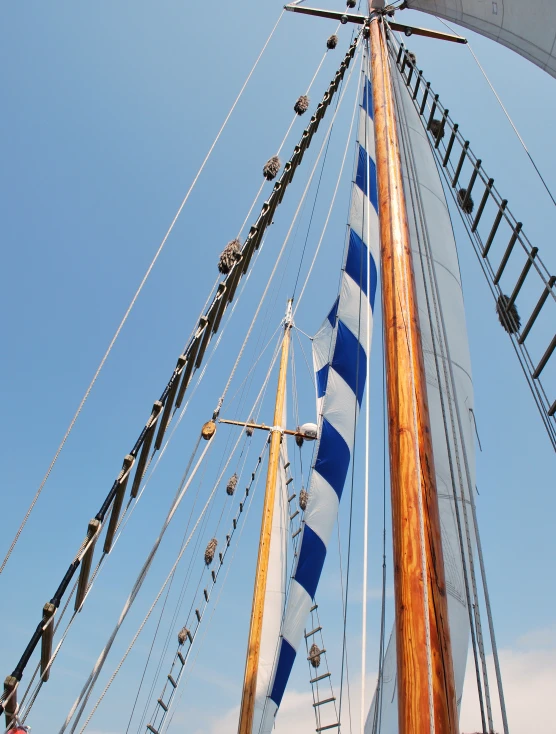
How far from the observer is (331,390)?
24.0 feet

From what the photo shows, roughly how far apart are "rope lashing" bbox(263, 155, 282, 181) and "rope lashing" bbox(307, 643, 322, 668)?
10.2m

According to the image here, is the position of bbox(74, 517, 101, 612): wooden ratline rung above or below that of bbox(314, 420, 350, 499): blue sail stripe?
below

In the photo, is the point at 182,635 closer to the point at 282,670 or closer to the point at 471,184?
the point at 282,670

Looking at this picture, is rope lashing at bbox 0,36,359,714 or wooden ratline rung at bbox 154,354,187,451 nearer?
rope lashing at bbox 0,36,359,714

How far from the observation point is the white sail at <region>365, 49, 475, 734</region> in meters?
3.22

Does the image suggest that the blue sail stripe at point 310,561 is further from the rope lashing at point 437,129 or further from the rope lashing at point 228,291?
the rope lashing at point 437,129

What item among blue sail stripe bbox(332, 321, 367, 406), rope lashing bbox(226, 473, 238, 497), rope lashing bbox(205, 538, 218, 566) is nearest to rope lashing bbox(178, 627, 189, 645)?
rope lashing bbox(205, 538, 218, 566)

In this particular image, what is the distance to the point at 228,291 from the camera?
527 cm

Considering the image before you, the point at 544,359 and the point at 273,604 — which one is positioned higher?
the point at 273,604

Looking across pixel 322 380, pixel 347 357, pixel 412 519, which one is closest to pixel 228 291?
pixel 347 357

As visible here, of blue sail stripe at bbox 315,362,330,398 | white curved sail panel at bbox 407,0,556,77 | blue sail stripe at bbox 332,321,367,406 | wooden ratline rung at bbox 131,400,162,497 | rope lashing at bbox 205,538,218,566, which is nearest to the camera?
wooden ratline rung at bbox 131,400,162,497

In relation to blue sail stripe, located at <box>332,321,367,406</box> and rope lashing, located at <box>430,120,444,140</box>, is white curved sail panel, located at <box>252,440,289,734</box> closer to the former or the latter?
blue sail stripe, located at <box>332,321,367,406</box>

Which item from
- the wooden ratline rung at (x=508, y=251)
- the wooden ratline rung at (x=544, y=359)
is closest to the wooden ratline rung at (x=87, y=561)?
the wooden ratline rung at (x=544, y=359)

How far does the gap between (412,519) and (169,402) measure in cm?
246
